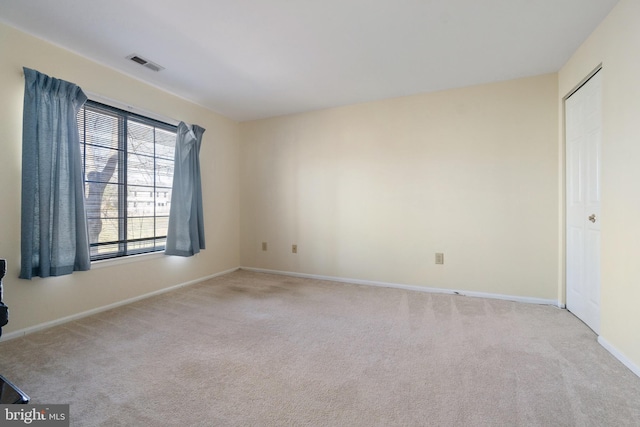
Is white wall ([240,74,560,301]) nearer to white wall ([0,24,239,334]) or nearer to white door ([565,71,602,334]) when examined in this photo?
white door ([565,71,602,334])

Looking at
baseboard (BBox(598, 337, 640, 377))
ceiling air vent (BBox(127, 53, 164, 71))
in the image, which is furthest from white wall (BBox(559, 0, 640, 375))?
ceiling air vent (BBox(127, 53, 164, 71))

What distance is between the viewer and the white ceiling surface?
Answer: 6.14 feet

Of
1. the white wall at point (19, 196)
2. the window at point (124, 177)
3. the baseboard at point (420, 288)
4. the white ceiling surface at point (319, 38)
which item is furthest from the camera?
the baseboard at point (420, 288)

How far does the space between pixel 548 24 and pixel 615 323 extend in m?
2.20

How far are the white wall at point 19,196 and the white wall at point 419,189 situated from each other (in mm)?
662

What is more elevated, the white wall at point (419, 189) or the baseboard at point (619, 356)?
the white wall at point (419, 189)

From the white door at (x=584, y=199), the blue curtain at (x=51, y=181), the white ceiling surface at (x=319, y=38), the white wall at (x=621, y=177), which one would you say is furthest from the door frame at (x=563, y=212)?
the blue curtain at (x=51, y=181)

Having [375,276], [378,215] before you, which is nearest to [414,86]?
[378,215]

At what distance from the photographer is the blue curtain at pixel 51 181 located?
212 cm

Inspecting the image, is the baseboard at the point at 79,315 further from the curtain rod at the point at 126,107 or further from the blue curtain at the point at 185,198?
the curtain rod at the point at 126,107

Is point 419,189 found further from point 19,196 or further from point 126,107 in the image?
point 19,196

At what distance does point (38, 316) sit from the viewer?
2.24 meters

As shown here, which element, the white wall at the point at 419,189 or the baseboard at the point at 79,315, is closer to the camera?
the baseboard at the point at 79,315

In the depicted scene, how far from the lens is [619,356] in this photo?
1771 mm
